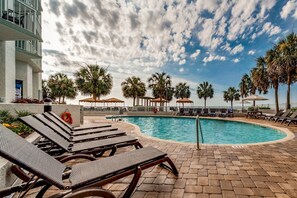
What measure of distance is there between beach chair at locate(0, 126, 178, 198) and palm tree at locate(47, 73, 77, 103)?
1356 inches

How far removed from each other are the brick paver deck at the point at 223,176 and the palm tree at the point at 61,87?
33719 millimetres

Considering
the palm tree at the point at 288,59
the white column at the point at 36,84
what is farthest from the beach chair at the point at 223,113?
the white column at the point at 36,84

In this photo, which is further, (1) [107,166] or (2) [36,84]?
(2) [36,84]

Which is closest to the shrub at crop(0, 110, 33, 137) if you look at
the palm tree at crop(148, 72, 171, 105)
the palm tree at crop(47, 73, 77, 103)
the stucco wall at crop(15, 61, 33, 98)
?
the stucco wall at crop(15, 61, 33, 98)

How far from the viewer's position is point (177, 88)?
1971 inches

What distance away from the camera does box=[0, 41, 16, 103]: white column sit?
27.4 ft

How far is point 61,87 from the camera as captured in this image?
1341 inches

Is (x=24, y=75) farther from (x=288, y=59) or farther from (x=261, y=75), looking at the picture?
(x=261, y=75)

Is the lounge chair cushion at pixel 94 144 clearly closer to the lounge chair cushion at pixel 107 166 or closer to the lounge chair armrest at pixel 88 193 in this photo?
the lounge chair cushion at pixel 107 166

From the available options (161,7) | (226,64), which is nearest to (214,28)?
(161,7)

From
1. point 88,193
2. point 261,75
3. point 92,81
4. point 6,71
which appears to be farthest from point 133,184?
point 92,81

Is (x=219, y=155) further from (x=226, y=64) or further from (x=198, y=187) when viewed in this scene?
(x=226, y=64)

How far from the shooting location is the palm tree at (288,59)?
14634 mm

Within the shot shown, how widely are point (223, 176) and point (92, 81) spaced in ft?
88.3
